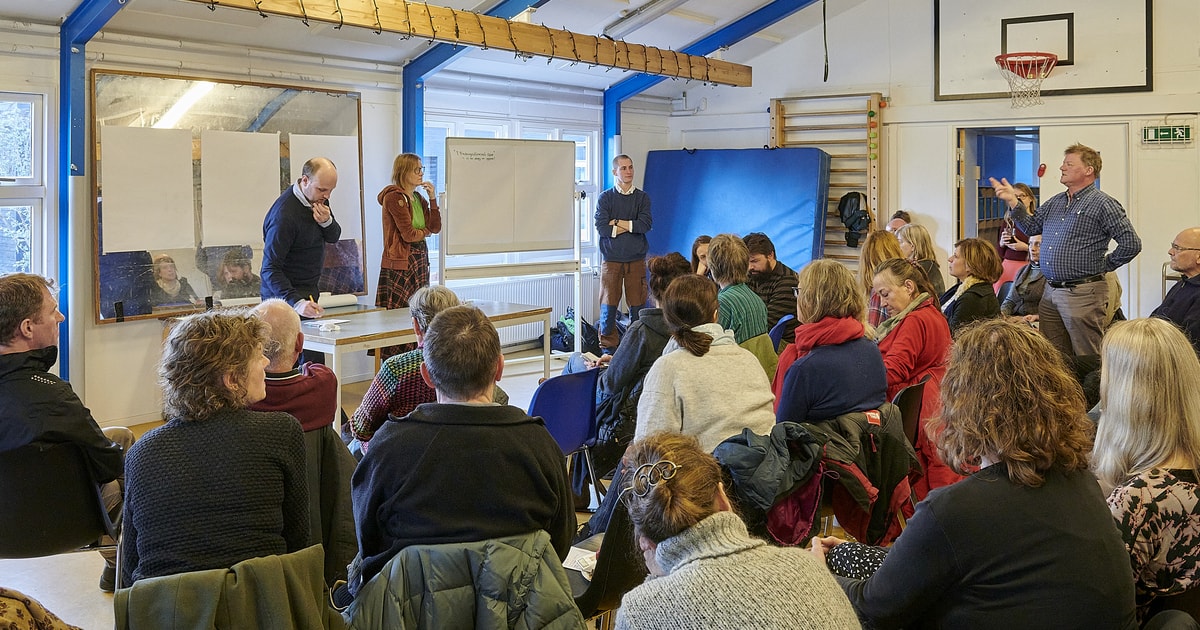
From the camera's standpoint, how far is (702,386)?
2904mm

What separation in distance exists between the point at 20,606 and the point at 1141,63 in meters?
8.12

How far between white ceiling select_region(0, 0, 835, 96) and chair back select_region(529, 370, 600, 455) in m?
3.20

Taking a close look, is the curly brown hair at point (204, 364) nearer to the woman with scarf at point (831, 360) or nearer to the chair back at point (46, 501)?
the chair back at point (46, 501)

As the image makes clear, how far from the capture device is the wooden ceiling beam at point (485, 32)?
542 centimetres

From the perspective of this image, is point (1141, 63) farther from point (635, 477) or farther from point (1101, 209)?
point (635, 477)

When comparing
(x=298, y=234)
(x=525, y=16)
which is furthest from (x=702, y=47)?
(x=298, y=234)

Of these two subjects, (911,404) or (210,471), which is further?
(911,404)

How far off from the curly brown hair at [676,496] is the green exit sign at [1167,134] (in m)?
7.26

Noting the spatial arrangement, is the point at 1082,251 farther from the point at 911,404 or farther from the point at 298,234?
the point at 298,234

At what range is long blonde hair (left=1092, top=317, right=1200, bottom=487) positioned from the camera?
6.50 ft

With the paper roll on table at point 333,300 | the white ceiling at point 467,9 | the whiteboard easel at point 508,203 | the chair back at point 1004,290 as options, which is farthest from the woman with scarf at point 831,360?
the whiteboard easel at point 508,203

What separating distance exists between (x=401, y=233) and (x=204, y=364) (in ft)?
13.1

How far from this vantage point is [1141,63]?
737 centimetres

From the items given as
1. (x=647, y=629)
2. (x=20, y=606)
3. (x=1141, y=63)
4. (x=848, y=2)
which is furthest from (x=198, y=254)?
(x=1141, y=63)
